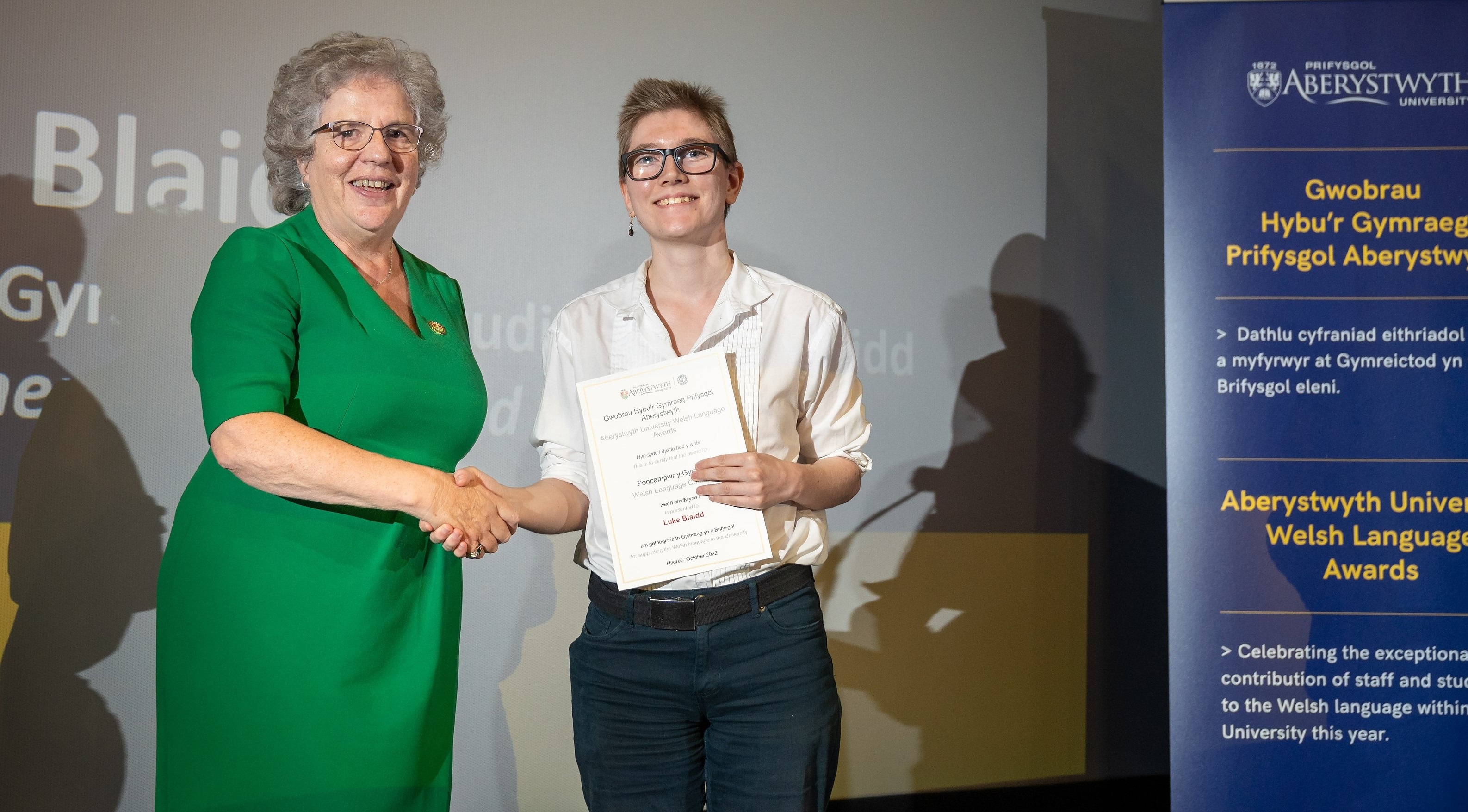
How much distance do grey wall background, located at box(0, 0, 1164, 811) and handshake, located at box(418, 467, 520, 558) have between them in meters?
1.36

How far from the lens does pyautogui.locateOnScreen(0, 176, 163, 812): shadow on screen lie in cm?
259

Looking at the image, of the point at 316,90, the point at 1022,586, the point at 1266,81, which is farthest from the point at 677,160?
the point at 1022,586

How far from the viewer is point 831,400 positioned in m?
1.74

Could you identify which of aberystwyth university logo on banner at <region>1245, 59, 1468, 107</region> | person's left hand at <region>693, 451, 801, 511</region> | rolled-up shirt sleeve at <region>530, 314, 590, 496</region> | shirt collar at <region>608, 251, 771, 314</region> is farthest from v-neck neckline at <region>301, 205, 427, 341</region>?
aberystwyth university logo on banner at <region>1245, 59, 1468, 107</region>

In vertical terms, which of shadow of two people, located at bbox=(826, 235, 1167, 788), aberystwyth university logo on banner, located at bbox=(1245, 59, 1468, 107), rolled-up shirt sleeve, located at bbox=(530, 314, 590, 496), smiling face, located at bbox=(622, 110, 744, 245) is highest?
aberystwyth university logo on banner, located at bbox=(1245, 59, 1468, 107)

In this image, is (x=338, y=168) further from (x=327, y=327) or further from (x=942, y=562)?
(x=942, y=562)

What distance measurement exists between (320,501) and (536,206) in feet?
5.70

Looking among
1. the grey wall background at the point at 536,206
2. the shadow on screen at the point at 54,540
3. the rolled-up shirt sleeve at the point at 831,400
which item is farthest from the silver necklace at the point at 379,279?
the shadow on screen at the point at 54,540

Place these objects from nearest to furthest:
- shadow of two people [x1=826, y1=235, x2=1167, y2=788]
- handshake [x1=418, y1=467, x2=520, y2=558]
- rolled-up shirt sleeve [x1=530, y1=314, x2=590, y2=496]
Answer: handshake [x1=418, y1=467, x2=520, y2=558], rolled-up shirt sleeve [x1=530, y1=314, x2=590, y2=496], shadow of two people [x1=826, y1=235, x2=1167, y2=788]

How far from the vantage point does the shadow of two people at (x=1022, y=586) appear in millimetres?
3395

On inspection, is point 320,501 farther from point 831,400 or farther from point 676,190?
point 831,400

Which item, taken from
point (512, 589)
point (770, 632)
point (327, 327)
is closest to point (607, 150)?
point (512, 589)

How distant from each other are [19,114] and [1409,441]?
151 inches

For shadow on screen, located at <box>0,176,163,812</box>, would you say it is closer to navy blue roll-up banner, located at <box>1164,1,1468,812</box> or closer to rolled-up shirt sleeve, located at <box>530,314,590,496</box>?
rolled-up shirt sleeve, located at <box>530,314,590,496</box>
